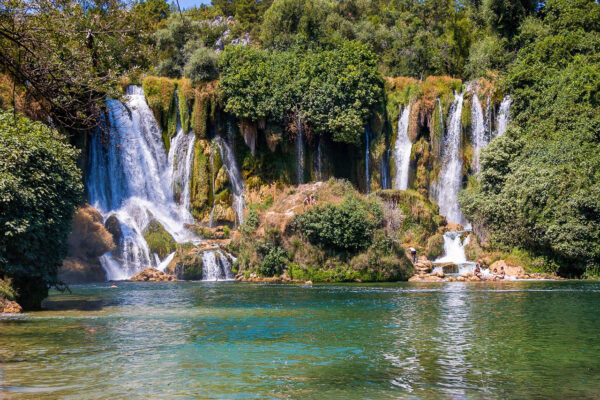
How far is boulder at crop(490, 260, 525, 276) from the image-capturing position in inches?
1518

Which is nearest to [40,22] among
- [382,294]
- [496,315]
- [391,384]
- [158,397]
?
[158,397]

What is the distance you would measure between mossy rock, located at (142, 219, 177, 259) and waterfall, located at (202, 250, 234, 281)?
15.1 feet

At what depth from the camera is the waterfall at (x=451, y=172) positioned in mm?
48875

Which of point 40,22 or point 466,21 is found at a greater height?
point 466,21

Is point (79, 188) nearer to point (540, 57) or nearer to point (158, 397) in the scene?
point (158, 397)

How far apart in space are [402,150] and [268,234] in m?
19.0

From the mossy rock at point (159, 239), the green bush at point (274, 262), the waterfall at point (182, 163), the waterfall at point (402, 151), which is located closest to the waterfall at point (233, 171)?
the waterfall at point (182, 163)

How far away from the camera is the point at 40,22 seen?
11117 millimetres

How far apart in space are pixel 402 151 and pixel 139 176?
22.4 m

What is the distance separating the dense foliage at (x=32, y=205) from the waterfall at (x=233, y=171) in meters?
28.7

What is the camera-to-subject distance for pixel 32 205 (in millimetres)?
20656

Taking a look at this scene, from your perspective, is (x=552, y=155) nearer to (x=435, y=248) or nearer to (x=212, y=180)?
(x=435, y=248)

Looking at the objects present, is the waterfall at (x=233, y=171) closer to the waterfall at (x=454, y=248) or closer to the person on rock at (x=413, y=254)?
the person on rock at (x=413, y=254)

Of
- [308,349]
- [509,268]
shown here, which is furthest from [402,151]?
[308,349]
